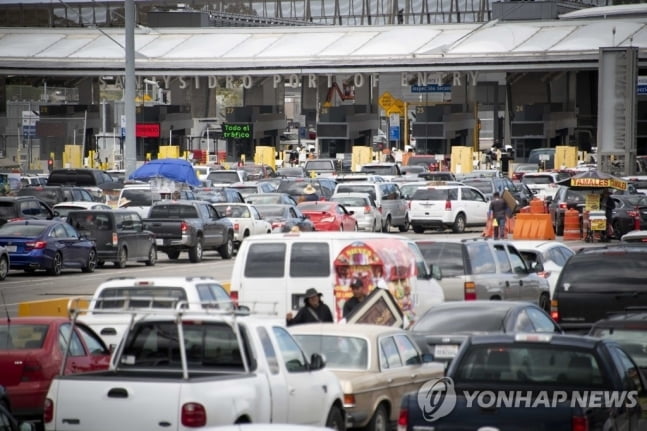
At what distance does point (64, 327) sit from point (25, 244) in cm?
1917

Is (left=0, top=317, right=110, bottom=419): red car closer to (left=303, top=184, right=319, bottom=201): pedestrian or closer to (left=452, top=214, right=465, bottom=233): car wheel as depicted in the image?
(left=452, top=214, right=465, bottom=233): car wheel

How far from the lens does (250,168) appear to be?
68.2 metres

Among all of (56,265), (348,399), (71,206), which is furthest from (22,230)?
(348,399)

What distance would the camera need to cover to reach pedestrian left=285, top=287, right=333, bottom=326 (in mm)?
17734

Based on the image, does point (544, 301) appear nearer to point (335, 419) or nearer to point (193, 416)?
point (335, 419)

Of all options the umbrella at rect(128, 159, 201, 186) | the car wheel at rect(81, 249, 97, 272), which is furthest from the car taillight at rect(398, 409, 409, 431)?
the umbrella at rect(128, 159, 201, 186)

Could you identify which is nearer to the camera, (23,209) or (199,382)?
(199,382)

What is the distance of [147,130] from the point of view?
292ft

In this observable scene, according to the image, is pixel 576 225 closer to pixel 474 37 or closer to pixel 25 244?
pixel 25 244

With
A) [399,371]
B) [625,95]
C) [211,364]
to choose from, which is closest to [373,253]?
[399,371]

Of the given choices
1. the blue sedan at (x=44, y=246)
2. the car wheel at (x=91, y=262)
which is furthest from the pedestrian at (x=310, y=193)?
the blue sedan at (x=44, y=246)

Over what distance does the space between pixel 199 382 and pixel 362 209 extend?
3637 centimetres

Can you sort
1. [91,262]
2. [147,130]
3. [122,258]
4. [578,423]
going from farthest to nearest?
[147,130], [122,258], [91,262], [578,423]

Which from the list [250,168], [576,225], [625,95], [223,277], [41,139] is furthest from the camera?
[41,139]
